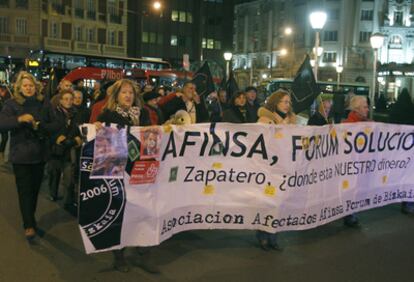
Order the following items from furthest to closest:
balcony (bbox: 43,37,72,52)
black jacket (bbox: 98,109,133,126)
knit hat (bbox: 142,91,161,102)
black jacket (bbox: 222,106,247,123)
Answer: balcony (bbox: 43,37,72,52), black jacket (bbox: 222,106,247,123), knit hat (bbox: 142,91,161,102), black jacket (bbox: 98,109,133,126)

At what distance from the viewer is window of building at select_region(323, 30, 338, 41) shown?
75.7m

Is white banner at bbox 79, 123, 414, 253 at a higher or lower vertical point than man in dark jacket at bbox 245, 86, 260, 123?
lower

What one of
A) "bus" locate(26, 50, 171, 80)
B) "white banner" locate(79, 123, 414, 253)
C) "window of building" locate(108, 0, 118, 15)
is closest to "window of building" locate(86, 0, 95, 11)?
"window of building" locate(108, 0, 118, 15)

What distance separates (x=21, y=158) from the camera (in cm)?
618

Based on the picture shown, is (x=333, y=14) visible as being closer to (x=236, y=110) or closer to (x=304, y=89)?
(x=236, y=110)

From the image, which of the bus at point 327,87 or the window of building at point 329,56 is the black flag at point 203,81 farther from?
the window of building at point 329,56

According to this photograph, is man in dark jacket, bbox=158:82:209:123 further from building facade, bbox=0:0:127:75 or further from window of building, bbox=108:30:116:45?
window of building, bbox=108:30:116:45

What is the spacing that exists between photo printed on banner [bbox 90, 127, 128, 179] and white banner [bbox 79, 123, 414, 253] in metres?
0.05

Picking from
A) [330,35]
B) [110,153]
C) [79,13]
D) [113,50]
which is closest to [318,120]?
[110,153]

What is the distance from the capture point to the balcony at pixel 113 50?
65.1 m

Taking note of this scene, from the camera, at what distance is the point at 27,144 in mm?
6219

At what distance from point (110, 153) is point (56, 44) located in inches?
2307

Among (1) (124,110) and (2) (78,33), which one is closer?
(1) (124,110)

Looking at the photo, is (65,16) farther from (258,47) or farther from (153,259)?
(153,259)
